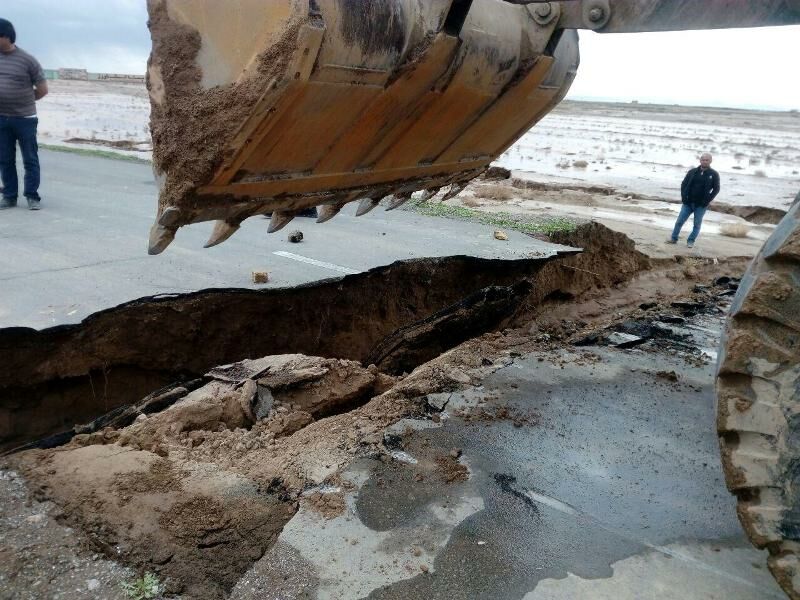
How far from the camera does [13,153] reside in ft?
26.1

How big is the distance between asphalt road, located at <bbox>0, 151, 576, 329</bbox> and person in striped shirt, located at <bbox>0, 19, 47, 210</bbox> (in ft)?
0.96

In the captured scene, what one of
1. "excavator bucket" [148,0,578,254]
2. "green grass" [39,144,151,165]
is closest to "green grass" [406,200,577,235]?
"excavator bucket" [148,0,578,254]

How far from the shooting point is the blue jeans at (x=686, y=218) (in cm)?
1049

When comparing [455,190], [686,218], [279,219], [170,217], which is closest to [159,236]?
[170,217]

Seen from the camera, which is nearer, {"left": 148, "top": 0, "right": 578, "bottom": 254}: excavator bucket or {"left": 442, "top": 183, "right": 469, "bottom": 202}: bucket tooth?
{"left": 148, "top": 0, "right": 578, "bottom": 254}: excavator bucket

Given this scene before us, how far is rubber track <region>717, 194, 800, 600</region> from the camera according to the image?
2412 millimetres

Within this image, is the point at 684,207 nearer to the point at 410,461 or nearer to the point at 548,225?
the point at 548,225

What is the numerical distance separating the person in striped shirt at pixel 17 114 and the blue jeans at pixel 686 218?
8.70 meters

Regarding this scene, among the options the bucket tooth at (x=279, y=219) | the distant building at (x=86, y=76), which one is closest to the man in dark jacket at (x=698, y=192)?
the bucket tooth at (x=279, y=219)

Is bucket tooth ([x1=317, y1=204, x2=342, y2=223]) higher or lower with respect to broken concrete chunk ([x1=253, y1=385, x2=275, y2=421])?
higher

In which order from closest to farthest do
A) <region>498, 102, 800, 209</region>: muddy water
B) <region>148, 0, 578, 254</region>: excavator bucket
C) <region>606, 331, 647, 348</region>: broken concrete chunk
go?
<region>148, 0, 578, 254</region>: excavator bucket < <region>606, 331, 647, 348</region>: broken concrete chunk < <region>498, 102, 800, 209</region>: muddy water

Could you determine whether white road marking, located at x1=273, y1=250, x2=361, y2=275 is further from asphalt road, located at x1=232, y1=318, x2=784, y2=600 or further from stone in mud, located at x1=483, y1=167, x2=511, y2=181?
stone in mud, located at x1=483, y1=167, x2=511, y2=181

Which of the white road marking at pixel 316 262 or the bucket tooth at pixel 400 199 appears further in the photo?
the white road marking at pixel 316 262

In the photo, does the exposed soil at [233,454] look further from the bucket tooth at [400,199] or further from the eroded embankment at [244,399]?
the bucket tooth at [400,199]
